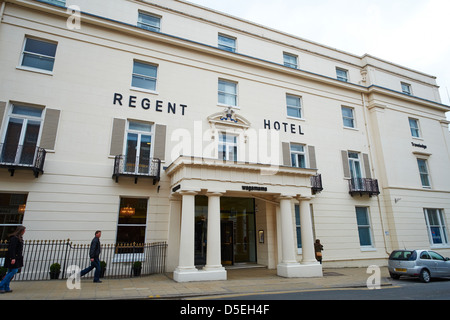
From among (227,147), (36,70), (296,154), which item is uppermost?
(36,70)

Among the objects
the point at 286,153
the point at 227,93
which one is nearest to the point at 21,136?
the point at 227,93

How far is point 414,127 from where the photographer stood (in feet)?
71.1

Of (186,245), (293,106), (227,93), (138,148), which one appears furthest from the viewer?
(293,106)

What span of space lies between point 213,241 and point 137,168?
5.09 meters

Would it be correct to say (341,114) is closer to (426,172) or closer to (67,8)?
(426,172)

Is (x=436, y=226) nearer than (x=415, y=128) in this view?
Yes

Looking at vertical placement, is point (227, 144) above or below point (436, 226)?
above

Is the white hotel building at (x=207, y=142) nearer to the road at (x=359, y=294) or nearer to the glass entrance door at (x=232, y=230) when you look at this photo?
the glass entrance door at (x=232, y=230)

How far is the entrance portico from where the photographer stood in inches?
413

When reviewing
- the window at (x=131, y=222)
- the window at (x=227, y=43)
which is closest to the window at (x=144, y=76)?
the window at (x=227, y=43)

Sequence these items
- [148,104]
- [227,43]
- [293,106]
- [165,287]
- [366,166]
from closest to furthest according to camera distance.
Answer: [165,287]
[148,104]
[227,43]
[293,106]
[366,166]

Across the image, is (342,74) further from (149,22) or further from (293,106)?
(149,22)

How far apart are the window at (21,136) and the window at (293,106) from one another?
14078 mm

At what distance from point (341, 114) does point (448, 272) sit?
11103 mm
